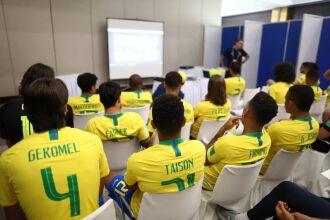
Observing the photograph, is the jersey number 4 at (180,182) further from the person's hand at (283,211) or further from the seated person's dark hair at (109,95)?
the seated person's dark hair at (109,95)

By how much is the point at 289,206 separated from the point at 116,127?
4.60 feet

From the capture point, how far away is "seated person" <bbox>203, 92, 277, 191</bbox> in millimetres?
1511

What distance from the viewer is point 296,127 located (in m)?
1.80

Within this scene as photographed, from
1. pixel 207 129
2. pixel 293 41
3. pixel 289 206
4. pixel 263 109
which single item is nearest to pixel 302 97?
pixel 263 109

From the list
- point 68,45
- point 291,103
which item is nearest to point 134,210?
point 291,103

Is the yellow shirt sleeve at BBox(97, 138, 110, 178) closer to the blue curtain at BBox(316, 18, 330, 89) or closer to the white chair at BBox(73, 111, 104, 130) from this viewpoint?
the white chair at BBox(73, 111, 104, 130)

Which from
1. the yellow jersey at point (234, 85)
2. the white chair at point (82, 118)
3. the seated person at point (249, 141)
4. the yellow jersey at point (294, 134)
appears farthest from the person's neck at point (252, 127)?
the yellow jersey at point (234, 85)

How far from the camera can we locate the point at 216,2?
736 cm

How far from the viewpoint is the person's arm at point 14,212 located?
1.05 metres

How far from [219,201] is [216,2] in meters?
7.24

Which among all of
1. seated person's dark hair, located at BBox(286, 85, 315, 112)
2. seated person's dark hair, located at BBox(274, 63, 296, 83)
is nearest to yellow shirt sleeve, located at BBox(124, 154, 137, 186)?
seated person's dark hair, located at BBox(286, 85, 315, 112)

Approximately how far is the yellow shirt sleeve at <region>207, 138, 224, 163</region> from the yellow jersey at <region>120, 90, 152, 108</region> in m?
1.69

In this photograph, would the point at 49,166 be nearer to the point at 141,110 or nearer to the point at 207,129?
the point at 207,129

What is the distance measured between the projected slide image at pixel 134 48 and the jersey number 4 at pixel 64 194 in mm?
5069
